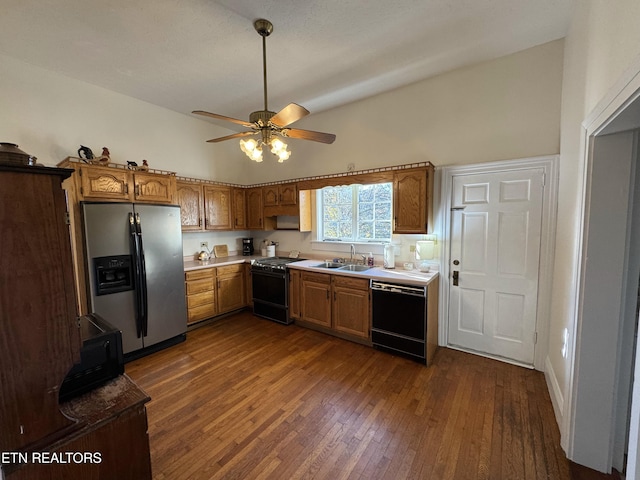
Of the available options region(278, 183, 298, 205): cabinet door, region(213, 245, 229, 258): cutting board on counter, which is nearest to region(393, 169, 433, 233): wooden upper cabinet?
region(278, 183, 298, 205): cabinet door

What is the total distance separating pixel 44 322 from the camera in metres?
0.91

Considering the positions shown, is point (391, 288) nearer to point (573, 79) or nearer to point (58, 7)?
point (573, 79)

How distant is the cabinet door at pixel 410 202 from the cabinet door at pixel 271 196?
198 centimetres

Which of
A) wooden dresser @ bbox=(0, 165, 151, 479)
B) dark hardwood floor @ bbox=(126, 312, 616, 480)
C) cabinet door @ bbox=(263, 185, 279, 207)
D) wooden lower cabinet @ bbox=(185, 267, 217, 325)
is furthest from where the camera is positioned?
cabinet door @ bbox=(263, 185, 279, 207)

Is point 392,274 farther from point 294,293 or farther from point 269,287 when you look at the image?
point 269,287

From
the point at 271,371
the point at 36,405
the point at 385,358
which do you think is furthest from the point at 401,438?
the point at 36,405

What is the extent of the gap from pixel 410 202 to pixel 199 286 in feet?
9.79

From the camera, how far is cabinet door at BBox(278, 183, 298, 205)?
399 cm

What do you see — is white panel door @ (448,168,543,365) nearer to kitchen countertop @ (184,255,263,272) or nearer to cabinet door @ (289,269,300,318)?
cabinet door @ (289,269,300,318)

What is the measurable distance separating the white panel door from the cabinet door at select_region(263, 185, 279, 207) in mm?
2571

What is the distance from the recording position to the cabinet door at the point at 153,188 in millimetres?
3020

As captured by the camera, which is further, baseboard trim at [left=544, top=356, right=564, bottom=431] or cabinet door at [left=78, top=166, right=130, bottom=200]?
cabinet door at [left=78, top=166, right=130, bottom=200]

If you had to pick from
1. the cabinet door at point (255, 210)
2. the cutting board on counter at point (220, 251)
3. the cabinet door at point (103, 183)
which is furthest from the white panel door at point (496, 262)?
the cabinet door at point (103, 183)

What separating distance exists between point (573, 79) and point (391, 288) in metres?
2.28
